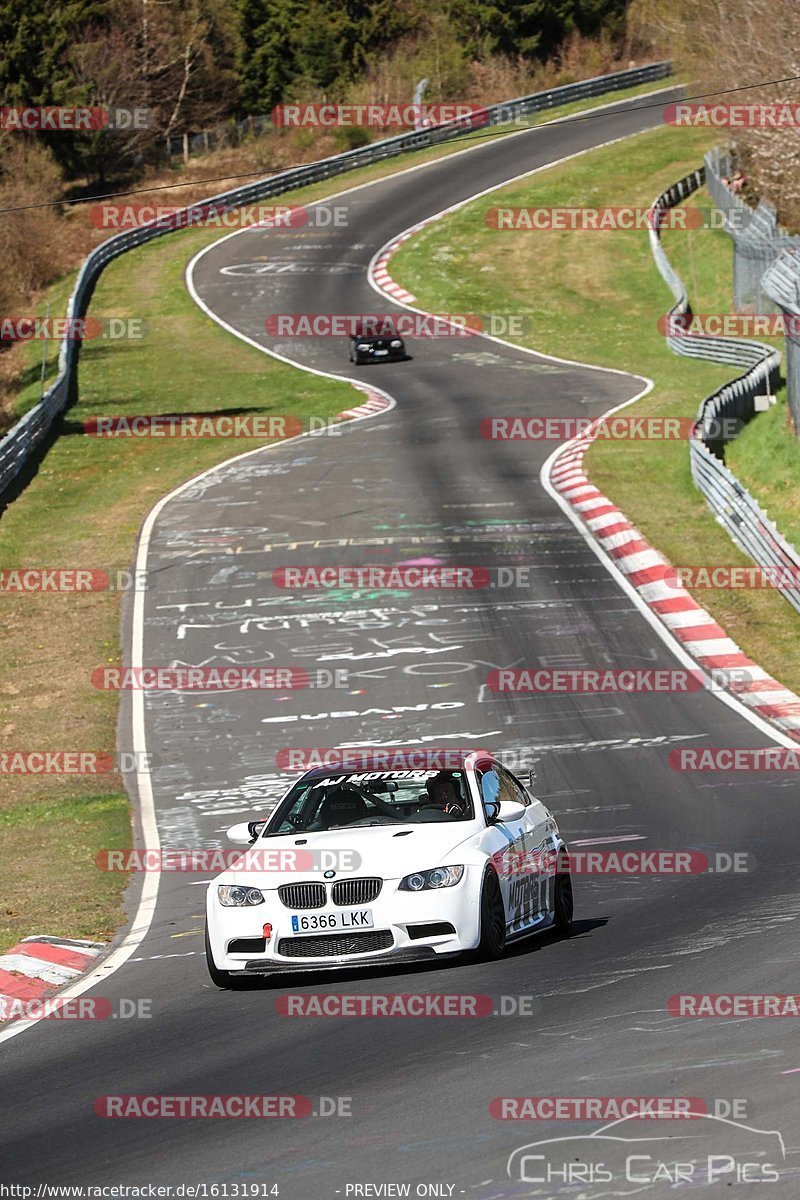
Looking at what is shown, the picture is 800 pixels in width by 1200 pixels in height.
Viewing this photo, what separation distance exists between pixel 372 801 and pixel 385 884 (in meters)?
1.30

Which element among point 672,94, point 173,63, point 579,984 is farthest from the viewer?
point 173,63

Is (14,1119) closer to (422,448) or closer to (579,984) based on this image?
(579,984)

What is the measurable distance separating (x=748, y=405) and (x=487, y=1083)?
108 ft

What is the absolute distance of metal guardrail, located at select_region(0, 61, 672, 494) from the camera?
55481 mm

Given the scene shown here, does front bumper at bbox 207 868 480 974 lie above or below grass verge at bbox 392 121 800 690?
above

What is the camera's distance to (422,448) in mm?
39656

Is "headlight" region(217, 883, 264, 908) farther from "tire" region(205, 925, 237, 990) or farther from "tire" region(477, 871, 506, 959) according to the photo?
"tire" region(477, 871, 506, 959)

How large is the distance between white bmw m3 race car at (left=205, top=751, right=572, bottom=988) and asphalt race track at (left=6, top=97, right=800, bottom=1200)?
0.26 metres

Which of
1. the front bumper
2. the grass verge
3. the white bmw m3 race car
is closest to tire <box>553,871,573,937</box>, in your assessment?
the white bmw m3 race car

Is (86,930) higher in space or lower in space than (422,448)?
higher

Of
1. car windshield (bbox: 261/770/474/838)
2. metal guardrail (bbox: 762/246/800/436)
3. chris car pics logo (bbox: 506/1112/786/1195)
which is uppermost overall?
chris car pics logo (bbox: 506/1112/786/1195)

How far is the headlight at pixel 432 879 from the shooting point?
11.1 metres

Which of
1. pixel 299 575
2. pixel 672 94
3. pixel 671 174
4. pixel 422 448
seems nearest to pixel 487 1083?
pixel 299 575

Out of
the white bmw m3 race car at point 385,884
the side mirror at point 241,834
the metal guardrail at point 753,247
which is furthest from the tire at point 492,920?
the metal guardrail at point 753,247
